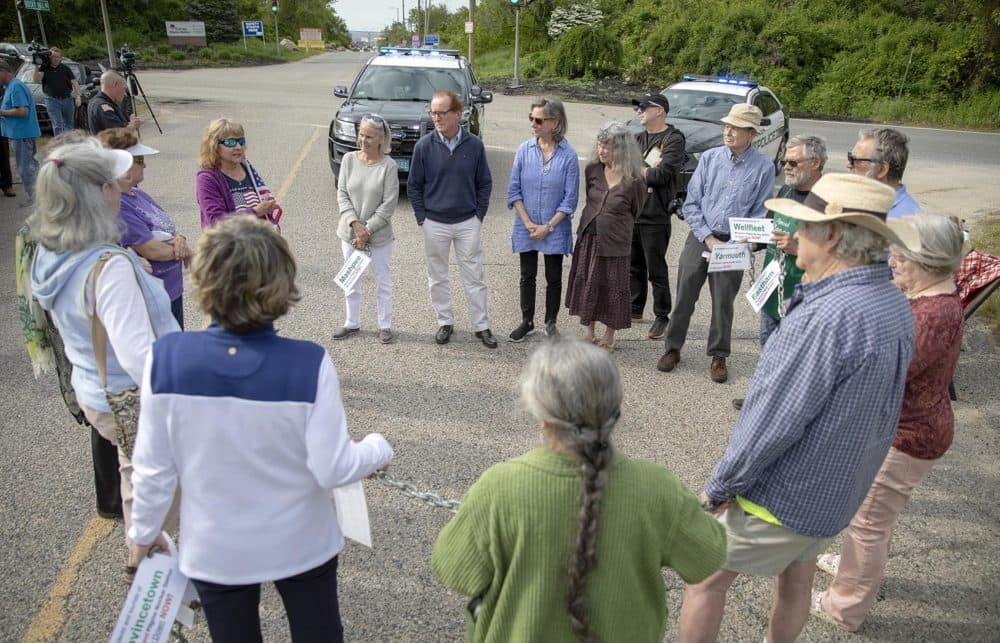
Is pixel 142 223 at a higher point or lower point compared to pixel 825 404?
higher

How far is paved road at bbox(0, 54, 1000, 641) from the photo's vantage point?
2.99 m

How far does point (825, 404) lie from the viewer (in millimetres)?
2066

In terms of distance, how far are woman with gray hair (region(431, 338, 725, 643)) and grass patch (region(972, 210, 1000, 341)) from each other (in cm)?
595

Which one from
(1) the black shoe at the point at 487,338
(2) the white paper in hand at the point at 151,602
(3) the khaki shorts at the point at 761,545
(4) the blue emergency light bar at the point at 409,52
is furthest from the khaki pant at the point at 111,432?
(4) the blue emergency light bar at the point at 409,52

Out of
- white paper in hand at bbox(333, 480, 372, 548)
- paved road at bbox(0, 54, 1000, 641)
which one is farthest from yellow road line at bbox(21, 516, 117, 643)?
white paper in hand at bbox(333, 480, 372, 548)

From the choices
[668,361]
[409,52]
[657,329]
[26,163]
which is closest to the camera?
[668,361]

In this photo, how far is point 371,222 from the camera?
5.29 m

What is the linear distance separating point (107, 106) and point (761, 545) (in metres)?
8.29

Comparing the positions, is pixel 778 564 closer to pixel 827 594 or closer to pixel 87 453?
pixel 827 594

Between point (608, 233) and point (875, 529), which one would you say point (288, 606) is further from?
point (608, 233)

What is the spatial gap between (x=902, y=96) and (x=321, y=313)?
2706 centimetres

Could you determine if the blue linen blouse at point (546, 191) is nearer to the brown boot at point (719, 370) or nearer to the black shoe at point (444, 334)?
the black shoe at point (444, 334)

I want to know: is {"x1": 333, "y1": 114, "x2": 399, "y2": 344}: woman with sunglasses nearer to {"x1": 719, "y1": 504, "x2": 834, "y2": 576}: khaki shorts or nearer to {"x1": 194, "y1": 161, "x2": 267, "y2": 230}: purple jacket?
{"x1": 194, "y1": 161, "x2": 267, "y2": 230}: purple jacket

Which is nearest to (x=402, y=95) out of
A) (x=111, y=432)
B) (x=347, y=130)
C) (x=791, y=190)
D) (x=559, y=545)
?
(x=347, y=130)
